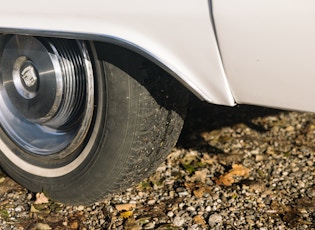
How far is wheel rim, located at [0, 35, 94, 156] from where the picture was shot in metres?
2.89

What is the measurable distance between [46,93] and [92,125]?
297mm

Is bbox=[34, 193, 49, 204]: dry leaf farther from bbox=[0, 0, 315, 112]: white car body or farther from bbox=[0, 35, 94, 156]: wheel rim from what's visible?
bbox=[0, 0, 315, 112]: white car body

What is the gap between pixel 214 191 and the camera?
127 inches

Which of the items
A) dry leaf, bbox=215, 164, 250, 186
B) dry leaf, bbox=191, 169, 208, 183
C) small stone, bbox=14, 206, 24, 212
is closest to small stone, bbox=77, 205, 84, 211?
small stone, bbox=14, 206, 24, 212

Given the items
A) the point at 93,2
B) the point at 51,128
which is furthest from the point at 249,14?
the point at 51,128

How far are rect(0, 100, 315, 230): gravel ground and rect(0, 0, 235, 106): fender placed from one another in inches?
31.8

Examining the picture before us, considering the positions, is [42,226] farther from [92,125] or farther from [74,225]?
[92,125]

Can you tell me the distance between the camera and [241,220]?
9.81 ft

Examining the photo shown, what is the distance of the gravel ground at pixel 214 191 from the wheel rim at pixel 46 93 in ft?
0.94

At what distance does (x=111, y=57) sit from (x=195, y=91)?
42 centimetres

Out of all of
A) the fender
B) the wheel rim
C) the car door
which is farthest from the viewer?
the wheel rim

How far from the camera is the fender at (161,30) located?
231cm

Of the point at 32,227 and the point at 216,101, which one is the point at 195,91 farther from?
the point at 32,227

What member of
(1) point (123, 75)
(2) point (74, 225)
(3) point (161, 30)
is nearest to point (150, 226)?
(2) point (74, 225)
